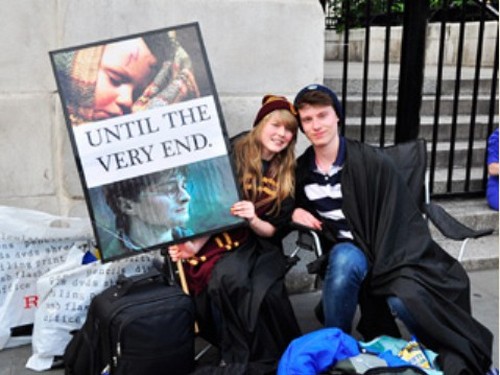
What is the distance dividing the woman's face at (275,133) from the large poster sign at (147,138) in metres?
0.20

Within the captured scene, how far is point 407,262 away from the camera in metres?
3.03

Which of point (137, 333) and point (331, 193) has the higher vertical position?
point (331, 193)

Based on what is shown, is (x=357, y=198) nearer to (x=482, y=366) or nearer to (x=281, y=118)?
(x=281, y=118)

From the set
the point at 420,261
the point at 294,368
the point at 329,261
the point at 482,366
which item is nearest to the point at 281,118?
the point at 329,261

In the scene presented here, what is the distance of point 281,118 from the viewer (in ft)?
10.3

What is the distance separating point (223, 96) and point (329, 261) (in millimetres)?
1268

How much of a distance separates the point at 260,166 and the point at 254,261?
0.47 meters

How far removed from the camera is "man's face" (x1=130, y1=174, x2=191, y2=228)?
9.96 feet

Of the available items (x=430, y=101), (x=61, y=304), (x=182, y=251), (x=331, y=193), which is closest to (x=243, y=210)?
(x=182, y=251)

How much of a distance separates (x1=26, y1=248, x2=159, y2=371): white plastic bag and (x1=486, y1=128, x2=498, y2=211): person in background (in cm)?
292

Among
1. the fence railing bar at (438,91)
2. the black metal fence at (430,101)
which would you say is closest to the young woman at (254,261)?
the black metal fence at (430,101)

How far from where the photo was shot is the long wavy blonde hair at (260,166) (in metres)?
3.20

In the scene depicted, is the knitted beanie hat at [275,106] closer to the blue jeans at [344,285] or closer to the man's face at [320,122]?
the man's face at [320,122]

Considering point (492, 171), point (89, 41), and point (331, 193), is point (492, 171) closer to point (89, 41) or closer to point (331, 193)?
point (331, 193)
